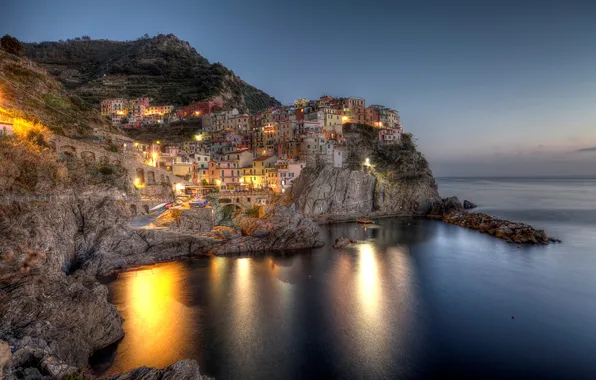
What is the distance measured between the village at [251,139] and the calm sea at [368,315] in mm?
16063

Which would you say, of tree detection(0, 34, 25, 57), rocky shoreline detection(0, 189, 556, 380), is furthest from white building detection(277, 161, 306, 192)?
tree detection(0, 34, 25, 57)

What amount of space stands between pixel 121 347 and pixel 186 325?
2.60m

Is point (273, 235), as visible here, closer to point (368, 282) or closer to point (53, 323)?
point (368, 282)

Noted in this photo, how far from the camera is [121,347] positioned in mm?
11797

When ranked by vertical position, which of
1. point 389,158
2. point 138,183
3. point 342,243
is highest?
point 389,158

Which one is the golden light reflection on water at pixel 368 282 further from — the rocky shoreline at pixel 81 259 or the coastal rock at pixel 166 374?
the coastal rock at pixel 166 374

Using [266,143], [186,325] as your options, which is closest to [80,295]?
[186,325]

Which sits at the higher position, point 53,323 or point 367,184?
point 367,184

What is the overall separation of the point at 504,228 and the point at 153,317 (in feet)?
102

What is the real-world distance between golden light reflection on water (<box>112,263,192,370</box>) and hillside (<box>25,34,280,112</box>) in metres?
53.5

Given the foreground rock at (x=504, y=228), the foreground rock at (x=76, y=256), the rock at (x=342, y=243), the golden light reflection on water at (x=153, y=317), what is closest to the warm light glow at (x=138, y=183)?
the foreground rock at (x=76, y=256)

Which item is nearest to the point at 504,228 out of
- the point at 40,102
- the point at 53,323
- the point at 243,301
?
the point at 243,301

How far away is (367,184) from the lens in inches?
1658

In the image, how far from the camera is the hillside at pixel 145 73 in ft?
225
